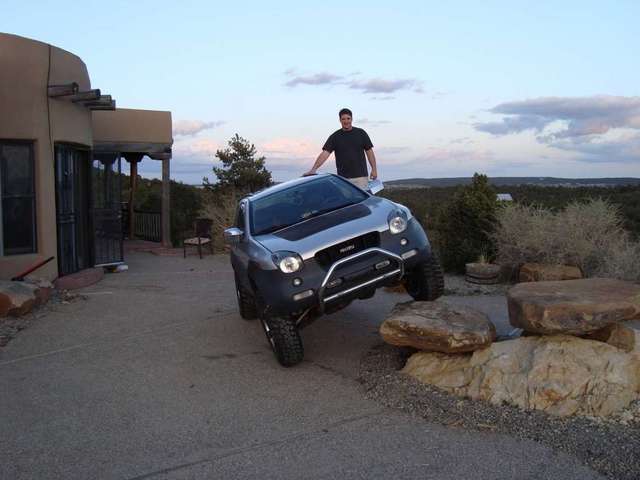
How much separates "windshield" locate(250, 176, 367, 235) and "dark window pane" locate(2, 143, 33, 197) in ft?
15.4

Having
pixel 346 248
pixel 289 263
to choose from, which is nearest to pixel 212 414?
pixel 289 263

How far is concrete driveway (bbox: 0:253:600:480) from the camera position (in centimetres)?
415

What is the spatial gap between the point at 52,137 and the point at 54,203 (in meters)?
1.03

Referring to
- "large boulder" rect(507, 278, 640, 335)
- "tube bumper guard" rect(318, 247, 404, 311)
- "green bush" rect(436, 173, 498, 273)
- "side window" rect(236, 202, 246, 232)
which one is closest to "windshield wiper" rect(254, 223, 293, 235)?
"side window" rect(236, 202, 246, 232)

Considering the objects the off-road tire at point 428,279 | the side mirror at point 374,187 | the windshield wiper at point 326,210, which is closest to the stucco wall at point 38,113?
the windshield wiper at point 326,210

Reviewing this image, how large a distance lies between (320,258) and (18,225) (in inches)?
245

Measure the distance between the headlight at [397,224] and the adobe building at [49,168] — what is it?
621 cm

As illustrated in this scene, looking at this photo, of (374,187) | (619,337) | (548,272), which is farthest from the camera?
(548,272)

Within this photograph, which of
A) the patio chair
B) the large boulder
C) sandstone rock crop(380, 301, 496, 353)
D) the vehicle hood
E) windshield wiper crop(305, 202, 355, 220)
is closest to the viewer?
the large boulder

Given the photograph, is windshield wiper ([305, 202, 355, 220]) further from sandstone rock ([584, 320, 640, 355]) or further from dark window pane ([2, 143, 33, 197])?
dark window pane ([2, 143, 33, 197])

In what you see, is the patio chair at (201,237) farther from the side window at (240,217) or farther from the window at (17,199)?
the side window at (240,217)

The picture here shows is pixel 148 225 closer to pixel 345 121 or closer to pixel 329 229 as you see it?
pixel 345 121

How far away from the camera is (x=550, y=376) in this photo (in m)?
5.07

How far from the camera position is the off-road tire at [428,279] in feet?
21.8
